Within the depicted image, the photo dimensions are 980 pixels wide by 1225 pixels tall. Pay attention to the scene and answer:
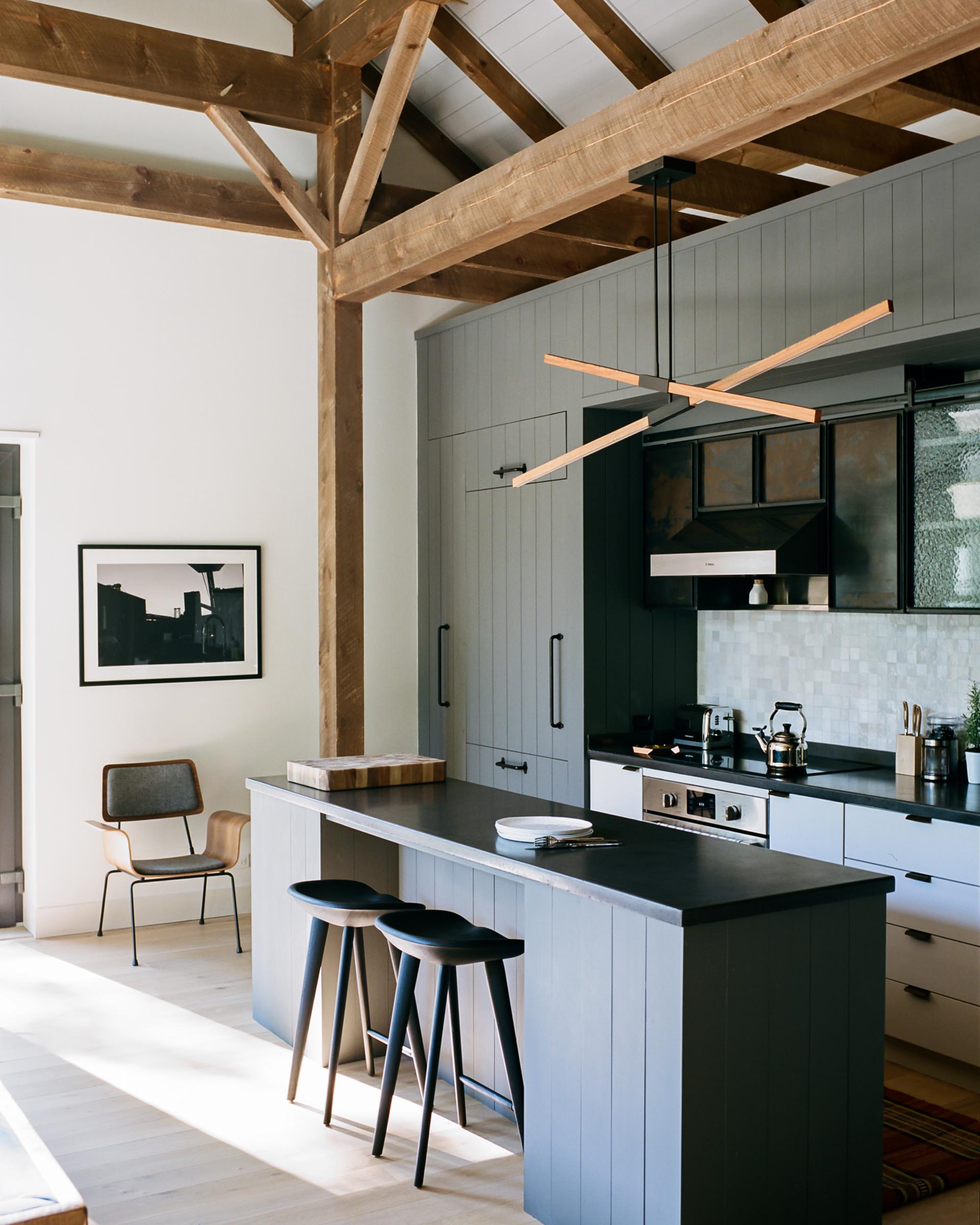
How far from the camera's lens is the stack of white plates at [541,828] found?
324cm

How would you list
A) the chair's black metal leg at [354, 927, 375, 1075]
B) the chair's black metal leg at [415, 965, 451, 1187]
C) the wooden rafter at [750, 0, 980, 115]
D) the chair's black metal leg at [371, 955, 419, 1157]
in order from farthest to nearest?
the wooden rafter at [750, 0, 980, 115], the chair's black metal leg at [354, 927, 375, 1075], the chair's black metal leg at [371, 955, 419, 1157], the chair's black metal leg at [415, 965, 451, 1187]

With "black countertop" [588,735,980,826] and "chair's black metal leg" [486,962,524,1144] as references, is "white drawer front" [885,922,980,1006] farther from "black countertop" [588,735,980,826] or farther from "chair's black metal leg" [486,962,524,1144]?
→ "chair's black metal leg" [486,962,524,1144]

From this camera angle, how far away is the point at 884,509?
4.51 metres

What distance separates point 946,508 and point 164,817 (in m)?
3.81

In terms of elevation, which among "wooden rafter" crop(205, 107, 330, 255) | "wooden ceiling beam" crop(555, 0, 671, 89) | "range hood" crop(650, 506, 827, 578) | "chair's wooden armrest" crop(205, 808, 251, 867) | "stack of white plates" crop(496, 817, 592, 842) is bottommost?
"chair's wooden armrest" crop(205, 808, 251, 867)

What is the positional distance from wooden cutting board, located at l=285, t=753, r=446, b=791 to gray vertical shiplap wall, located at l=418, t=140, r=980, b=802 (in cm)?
133

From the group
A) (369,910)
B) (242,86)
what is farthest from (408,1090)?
(242,86)

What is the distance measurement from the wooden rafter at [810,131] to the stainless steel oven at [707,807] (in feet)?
8.10

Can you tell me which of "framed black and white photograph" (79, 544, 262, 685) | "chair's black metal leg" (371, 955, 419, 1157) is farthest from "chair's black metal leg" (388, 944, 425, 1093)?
"framed black and white photograph" (79, 544, 262, 685)

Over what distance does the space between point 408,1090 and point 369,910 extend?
0.76 metres

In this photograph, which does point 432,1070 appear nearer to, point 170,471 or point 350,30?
point 170,471

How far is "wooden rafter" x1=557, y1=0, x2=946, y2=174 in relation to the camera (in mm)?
4621

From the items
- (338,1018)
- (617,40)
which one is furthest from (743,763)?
(617,40)

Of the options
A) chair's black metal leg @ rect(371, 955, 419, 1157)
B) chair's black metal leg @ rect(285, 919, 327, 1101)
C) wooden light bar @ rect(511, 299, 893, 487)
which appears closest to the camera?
wooden light bar @ rect(511, 299, 893, 487)
